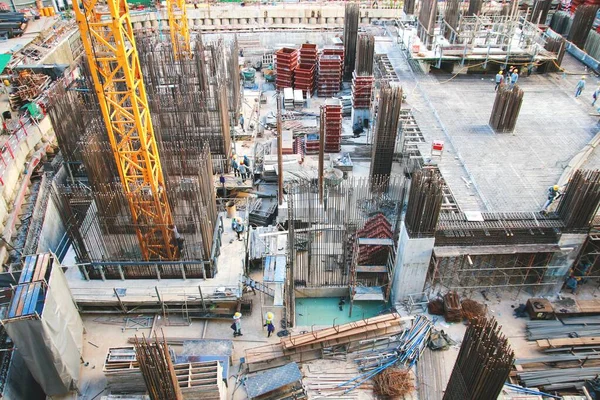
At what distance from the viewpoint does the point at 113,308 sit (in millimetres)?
17219

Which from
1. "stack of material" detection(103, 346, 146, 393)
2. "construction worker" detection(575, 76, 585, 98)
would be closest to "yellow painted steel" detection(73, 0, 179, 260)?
"stack of material" detection(103, 346, 146, 393)

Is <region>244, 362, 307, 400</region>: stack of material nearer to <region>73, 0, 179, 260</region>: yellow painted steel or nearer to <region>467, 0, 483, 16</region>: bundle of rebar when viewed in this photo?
<region>73, 0, 179, 260</region>: yellow painted steel

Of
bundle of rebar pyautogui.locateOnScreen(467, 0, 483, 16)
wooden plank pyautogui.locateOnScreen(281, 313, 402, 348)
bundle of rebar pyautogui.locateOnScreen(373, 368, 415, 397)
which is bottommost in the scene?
bundle of rebar pyautogui.locateOnScreen(373, 368, 415, 397)

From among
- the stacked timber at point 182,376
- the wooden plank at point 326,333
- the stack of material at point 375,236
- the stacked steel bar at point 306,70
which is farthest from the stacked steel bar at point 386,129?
the stacked timber at point 182,376

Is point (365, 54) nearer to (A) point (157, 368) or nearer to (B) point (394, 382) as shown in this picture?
(B) point (394, 382)

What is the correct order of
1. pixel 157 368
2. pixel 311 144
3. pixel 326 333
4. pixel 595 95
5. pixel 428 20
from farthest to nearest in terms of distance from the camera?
pixel 428 20 < pixel 311 144 < pixel 595 95 < pixel 326 333 < pixel 157 368

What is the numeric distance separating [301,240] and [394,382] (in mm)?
7073

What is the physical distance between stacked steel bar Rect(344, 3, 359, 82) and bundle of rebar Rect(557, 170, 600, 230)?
69.0 feet

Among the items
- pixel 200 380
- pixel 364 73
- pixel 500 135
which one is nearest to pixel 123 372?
pixel 200 380

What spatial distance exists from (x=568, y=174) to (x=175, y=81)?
794 inches

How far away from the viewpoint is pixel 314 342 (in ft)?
50.4

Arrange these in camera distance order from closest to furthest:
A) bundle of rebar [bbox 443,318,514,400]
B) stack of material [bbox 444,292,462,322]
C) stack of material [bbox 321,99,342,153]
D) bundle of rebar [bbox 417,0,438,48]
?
bundle of rebar [bbox 443,318,514,400], stack of material [bbox 444,292,462,322], stack of material [bbox 321,99,342,153], bundle of rebar [bbox 417,0,438,48]

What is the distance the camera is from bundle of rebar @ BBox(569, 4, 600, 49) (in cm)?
2923

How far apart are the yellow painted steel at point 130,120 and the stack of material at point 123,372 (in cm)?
421
